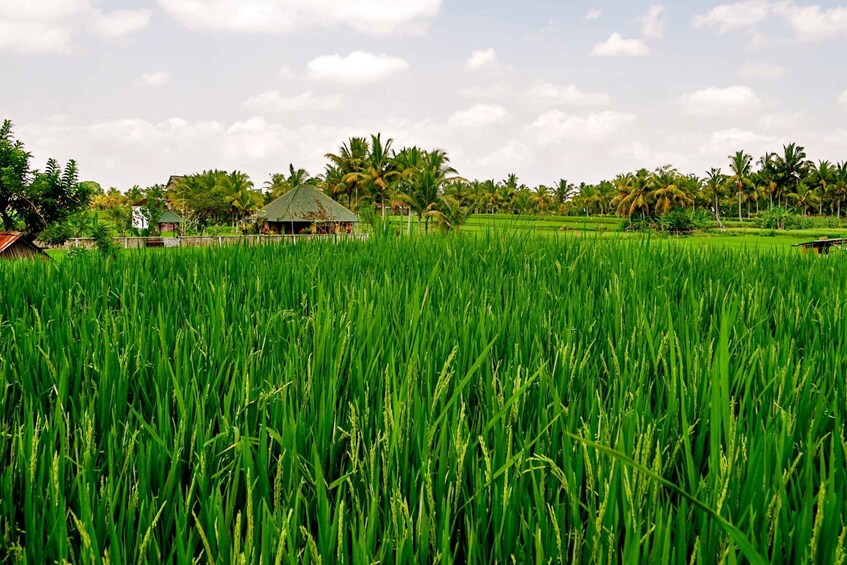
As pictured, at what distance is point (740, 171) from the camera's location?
83.3 meters

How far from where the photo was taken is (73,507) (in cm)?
98

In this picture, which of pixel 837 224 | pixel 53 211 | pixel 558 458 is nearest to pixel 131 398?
pixel 558 458

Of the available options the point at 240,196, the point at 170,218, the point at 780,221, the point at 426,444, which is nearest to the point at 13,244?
the point at 426,444

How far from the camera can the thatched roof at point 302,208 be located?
5209cm

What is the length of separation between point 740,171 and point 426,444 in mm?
95000

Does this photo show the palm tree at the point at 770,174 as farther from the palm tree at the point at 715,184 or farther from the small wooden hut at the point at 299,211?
the small wooden hut at the point at 299,211

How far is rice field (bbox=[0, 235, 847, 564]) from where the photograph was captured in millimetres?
781

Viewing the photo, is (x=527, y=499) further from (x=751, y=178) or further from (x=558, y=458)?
(x=751, y=178)

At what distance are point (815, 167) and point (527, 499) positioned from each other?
10335 centimetres

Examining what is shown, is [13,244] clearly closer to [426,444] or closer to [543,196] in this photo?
[426,444]

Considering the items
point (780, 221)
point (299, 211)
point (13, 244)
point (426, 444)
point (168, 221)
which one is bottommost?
point (426, 444)

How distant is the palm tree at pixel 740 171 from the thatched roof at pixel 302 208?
190 ft

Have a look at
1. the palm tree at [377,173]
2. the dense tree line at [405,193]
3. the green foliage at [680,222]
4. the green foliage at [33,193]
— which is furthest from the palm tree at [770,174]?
the green foliage at [33,193]

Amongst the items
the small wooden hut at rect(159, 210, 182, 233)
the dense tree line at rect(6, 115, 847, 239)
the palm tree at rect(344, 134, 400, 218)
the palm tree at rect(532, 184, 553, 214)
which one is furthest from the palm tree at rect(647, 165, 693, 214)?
the small wooden hut at rect(159, 210, 182, 233)
